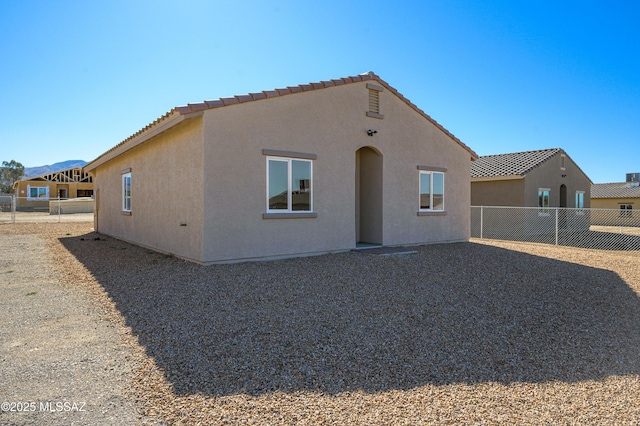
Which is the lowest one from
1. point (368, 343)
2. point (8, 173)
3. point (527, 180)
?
point (368, 343)

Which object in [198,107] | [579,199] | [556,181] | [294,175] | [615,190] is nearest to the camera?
[198,107]

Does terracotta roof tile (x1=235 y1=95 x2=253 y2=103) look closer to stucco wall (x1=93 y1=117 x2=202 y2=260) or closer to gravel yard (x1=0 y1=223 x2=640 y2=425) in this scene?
stucco wall (x1=93 y1=117 x2=202 y2=260)

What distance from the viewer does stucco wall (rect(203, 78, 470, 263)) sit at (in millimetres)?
8484

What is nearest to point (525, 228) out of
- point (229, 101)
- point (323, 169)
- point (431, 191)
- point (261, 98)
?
point (431, 191)

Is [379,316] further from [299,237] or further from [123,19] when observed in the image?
[123,19]

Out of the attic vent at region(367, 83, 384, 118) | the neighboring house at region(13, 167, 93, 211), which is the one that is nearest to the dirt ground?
the attic vent at region(367, 83, 384, 118)

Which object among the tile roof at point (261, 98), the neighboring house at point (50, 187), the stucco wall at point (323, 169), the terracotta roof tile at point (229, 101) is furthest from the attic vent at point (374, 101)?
the neighboring house at point (50, 187)

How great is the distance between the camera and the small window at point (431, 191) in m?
12.7

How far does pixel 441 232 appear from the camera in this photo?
1323 cm

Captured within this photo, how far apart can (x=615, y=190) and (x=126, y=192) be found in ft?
145

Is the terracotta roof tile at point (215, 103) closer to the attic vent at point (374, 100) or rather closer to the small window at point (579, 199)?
the attic vent at point (374, 100)

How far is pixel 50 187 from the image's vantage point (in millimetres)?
47281

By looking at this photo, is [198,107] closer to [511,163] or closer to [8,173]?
[511,163]

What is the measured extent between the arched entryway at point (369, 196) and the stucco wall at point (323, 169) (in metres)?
0.20
